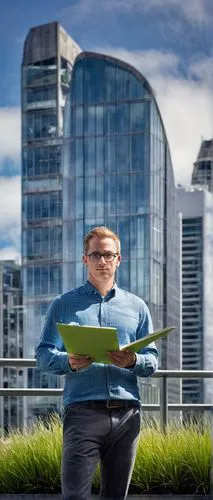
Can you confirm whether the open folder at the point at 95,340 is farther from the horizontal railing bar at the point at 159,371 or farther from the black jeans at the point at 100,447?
the horizontal railing bar at the point at 159,371

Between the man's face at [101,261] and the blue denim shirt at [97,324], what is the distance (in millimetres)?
28

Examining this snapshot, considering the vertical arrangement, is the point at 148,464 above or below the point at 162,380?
below

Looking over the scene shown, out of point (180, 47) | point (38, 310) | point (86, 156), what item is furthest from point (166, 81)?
point (38, 310)

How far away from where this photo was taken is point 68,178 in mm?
42562

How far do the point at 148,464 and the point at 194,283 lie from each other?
41.6 meters

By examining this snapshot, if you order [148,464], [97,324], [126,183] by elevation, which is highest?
[126,183]

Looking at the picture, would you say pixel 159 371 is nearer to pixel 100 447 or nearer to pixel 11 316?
pixel 100 447

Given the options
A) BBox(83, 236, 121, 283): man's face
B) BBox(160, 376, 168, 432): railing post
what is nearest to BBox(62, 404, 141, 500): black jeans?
BBox(83, 236, 121, 283): man's face

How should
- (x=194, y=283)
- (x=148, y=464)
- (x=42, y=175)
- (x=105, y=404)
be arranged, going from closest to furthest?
1. (x=105, y=404)
2. (x=148, y=464)
3. (x=42, y=175)
4. (x=194, y=283)

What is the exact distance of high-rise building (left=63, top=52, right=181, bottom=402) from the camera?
1594 inches

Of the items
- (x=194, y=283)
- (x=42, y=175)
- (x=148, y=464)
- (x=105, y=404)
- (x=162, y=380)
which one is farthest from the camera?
(x=194, y=283)

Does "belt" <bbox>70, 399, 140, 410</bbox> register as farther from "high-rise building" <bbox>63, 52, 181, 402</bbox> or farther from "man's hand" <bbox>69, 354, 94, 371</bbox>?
"high-rise building" <bbox>63, 52, 181, 402</bbox>

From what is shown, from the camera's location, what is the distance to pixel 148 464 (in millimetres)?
3016

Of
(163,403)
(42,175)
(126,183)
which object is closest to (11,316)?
(42,175)
